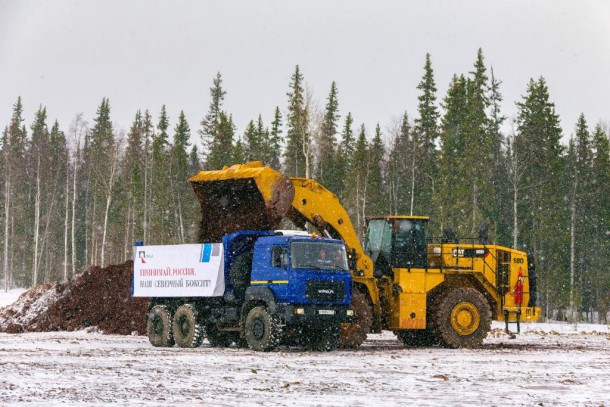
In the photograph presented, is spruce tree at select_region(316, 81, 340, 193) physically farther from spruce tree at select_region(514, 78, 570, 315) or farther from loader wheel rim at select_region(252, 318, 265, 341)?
loader wheel rim at select_region(252, 318, 265, 341)

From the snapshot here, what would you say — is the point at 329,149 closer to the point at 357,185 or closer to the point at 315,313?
the point at 357,185

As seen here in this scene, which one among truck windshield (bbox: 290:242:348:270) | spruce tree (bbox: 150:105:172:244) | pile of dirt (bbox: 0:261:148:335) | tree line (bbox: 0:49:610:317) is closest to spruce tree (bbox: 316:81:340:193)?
tree line (bbox: 0:49:610:317)

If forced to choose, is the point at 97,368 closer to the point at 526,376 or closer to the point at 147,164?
the point at 526,376

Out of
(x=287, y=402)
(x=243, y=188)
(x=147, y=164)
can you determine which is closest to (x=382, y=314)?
(x=243, y=188)

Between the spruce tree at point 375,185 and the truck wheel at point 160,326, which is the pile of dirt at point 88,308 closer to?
the truck wheel at point 160,326

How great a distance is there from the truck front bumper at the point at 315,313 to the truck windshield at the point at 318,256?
974 mm

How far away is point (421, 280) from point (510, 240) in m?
41.6

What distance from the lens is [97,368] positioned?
654 inches

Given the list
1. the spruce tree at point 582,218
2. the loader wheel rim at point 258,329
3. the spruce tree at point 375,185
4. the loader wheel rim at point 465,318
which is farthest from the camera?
the spruce tree at point 375,185

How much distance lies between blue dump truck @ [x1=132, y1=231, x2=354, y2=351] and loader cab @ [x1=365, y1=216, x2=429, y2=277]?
238 cm

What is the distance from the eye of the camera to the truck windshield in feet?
74.5

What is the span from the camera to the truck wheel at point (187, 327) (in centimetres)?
2420

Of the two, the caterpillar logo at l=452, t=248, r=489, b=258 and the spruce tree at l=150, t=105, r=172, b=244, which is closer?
the caterpillar logo at l=452, t=248, r=489, b=258

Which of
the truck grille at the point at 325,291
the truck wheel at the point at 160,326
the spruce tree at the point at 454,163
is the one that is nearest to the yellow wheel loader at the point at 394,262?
the truck grille at the point at 325,291
